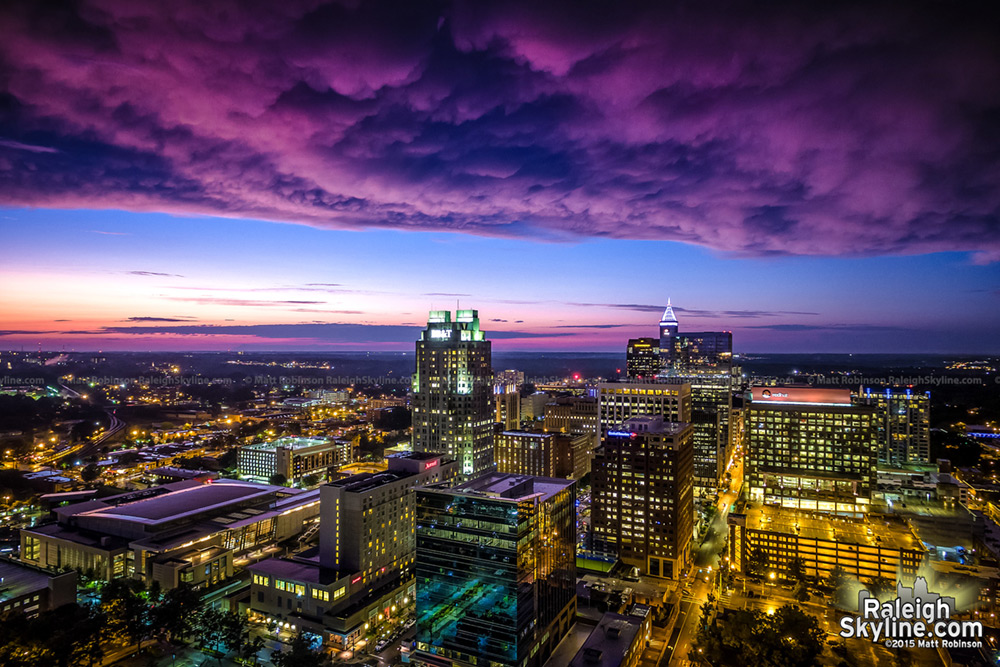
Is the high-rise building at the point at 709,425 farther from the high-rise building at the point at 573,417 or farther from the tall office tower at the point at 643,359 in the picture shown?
the tall office tower at the point at 643,359

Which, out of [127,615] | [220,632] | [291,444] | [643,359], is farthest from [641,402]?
[643,359]

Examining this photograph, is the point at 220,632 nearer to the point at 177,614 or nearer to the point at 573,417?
the point at 177,614

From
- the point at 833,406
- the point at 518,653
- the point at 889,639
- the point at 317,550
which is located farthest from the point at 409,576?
the point at 833,406

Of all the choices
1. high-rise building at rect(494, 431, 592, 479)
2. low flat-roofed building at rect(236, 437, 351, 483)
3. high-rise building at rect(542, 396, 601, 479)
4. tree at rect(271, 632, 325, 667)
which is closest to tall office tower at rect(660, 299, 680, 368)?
high-rise building at rect(542, 396, 601, 479)

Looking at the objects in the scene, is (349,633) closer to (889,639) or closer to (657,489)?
(657,489)

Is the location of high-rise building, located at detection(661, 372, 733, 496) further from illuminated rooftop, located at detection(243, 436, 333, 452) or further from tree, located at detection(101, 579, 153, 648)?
tree, located at detection(101, 579, 153, 648)

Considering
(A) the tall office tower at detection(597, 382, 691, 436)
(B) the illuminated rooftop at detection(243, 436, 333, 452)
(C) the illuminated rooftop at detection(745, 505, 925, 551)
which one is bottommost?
(C) the illuminated rooftop at detection(745, 505, 925, 551)

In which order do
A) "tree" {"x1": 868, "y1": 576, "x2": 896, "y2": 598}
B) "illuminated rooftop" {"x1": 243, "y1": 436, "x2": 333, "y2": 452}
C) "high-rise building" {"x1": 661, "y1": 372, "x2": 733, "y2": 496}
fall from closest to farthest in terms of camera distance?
"tree" {"x1": 868, "y1": 576, "x2": 896, "y2": 598}
"high-rise building" {"x1": 661, "y1": 372, "x2": 733, "y2": 496}
"illuminated rooftop" {"x1": 243, "y1": 436, "x2": 333, "y2": 452}
